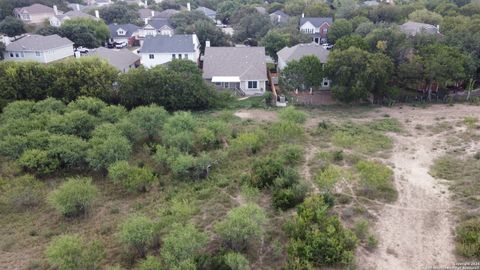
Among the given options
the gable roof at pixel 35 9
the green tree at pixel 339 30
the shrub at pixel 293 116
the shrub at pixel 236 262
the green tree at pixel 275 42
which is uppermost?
the gable roof at pixel 35 9

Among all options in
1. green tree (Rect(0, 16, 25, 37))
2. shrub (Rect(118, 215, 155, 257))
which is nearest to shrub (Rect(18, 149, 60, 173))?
shrub (Rect(118, 215, 155, 257))

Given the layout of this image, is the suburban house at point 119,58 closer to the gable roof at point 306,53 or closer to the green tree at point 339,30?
the gable roof at point 306,53

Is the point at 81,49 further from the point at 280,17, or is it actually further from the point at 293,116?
the point at 280,17

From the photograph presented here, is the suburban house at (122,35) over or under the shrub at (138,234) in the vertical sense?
over

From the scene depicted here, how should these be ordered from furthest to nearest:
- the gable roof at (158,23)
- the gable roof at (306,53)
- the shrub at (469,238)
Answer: the gable roof at (158,23)
the gable roof at (306,53)
the shrub at (469,238)

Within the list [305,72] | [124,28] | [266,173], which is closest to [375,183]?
→ [266,173]

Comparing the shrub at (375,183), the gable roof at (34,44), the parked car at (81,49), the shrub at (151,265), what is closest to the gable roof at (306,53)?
the shrub at (375,183)
